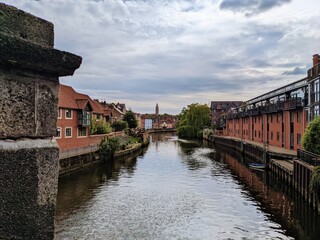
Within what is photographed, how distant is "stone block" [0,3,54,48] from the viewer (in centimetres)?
192

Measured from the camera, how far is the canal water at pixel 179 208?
1599 centimetres

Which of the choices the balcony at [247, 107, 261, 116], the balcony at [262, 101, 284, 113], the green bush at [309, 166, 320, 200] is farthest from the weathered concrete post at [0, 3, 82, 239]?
the balcony at [247, 107, 261, 116]

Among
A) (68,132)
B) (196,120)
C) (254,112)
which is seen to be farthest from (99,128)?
(196,120)

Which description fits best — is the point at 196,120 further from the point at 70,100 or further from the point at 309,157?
the point at 309,157

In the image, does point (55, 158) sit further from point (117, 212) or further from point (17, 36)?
point (117, 212)

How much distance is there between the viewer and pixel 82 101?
43.4 m

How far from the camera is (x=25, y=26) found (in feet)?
6.57

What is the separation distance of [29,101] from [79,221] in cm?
1658

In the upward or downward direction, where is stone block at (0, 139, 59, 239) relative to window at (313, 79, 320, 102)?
downward

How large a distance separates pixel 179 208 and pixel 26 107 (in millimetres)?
19303

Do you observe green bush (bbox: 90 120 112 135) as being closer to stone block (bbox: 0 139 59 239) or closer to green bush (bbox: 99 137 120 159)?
green bush (bbox: 99 137 120 159)

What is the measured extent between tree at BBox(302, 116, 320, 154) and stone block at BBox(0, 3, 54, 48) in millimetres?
23829

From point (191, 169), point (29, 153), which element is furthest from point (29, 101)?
point (191, 169)

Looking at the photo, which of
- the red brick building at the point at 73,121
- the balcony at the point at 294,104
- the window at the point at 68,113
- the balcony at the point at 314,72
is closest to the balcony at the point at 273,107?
the balcony at the point at 294,104
